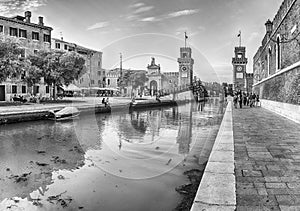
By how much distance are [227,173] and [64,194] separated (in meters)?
3.32

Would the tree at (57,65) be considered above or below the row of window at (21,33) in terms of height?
below

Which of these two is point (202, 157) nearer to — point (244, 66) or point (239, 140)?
point (239, 140)

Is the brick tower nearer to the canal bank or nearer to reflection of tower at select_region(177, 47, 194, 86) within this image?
reflection of tower at select_region(177, 47, 194, 86)

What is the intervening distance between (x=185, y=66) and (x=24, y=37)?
4887cm

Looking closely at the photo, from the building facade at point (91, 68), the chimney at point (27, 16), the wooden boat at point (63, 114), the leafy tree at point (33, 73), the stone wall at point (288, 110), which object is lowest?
the wooden boat at point (63, 114)

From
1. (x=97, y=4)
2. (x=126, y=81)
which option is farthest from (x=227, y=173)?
(x=126, y=81)

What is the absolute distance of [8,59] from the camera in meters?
21.9

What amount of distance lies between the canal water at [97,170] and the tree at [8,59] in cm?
1118

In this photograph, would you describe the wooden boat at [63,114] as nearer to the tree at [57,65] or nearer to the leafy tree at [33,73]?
the leafy tree at [33,73]

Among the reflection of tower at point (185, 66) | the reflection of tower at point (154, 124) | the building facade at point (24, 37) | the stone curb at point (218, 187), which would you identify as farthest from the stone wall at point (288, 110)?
the reflection of tower at point (185, 66)

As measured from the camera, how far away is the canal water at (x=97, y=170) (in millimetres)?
5152

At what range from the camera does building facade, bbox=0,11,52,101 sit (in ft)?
108

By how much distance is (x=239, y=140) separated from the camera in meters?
7.94

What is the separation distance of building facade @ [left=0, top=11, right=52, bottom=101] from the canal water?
23099 mm
